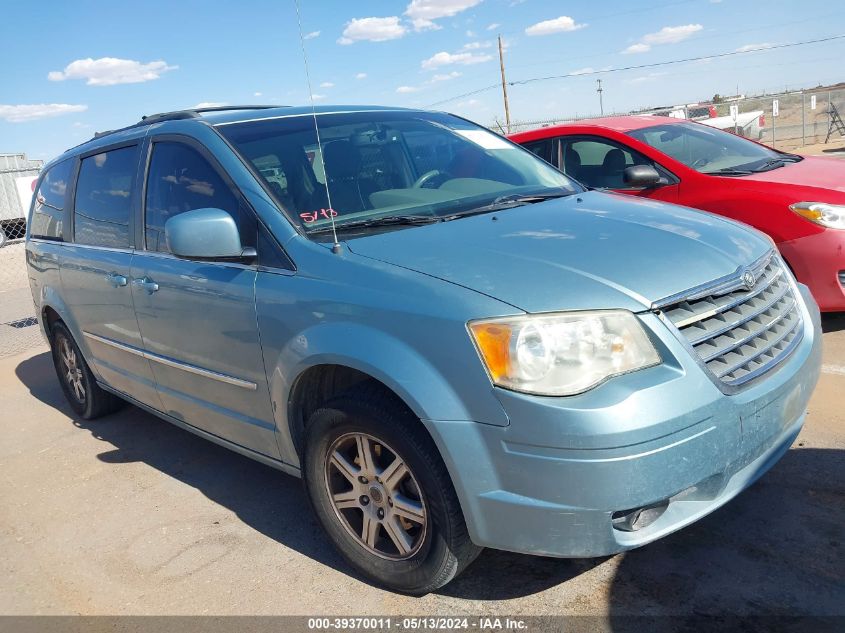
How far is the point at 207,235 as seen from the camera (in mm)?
3059

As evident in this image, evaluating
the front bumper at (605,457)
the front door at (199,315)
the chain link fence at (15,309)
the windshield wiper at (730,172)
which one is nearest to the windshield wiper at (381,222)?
the front door at (199,315)

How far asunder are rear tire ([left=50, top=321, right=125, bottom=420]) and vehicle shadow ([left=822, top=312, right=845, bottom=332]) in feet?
16.6

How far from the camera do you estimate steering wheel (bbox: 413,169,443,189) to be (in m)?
3.60

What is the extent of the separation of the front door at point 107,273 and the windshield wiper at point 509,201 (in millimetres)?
1829

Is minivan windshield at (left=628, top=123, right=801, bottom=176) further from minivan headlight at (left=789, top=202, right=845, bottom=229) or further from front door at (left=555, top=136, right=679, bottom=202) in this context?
minivan headlight at (left=789, top=202, right=845, bottom=229)

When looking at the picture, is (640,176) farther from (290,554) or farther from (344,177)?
(290,554)

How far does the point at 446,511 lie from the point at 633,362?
778mm

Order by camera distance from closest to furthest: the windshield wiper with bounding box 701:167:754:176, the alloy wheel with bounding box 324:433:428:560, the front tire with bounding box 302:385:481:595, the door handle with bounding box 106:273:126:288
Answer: the front tire with bounding box 302:385:481:595
the alloy wheel with bounding box 324:433:428:560
the door handle with bounding box 106:273:126:288
the windshield wiper with bounding box 701:167:754:176

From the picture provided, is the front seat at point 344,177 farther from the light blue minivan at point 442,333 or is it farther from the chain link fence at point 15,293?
the chain link fence at point 15,293

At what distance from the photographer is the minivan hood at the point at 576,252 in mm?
2430

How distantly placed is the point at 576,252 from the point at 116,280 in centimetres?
256

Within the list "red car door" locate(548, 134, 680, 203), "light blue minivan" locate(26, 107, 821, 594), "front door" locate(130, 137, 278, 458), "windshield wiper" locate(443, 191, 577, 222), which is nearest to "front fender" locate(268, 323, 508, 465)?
"light blue minivan" locate(26, 107, 821, 594)

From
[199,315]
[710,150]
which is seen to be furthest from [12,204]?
[199,315]

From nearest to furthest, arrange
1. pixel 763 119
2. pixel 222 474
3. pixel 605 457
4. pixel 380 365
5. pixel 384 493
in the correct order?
1. pixel 605 457
2. pixel 380 365
3. pixel 384 493
4. pixel 222 474
5. pixel 763 119
